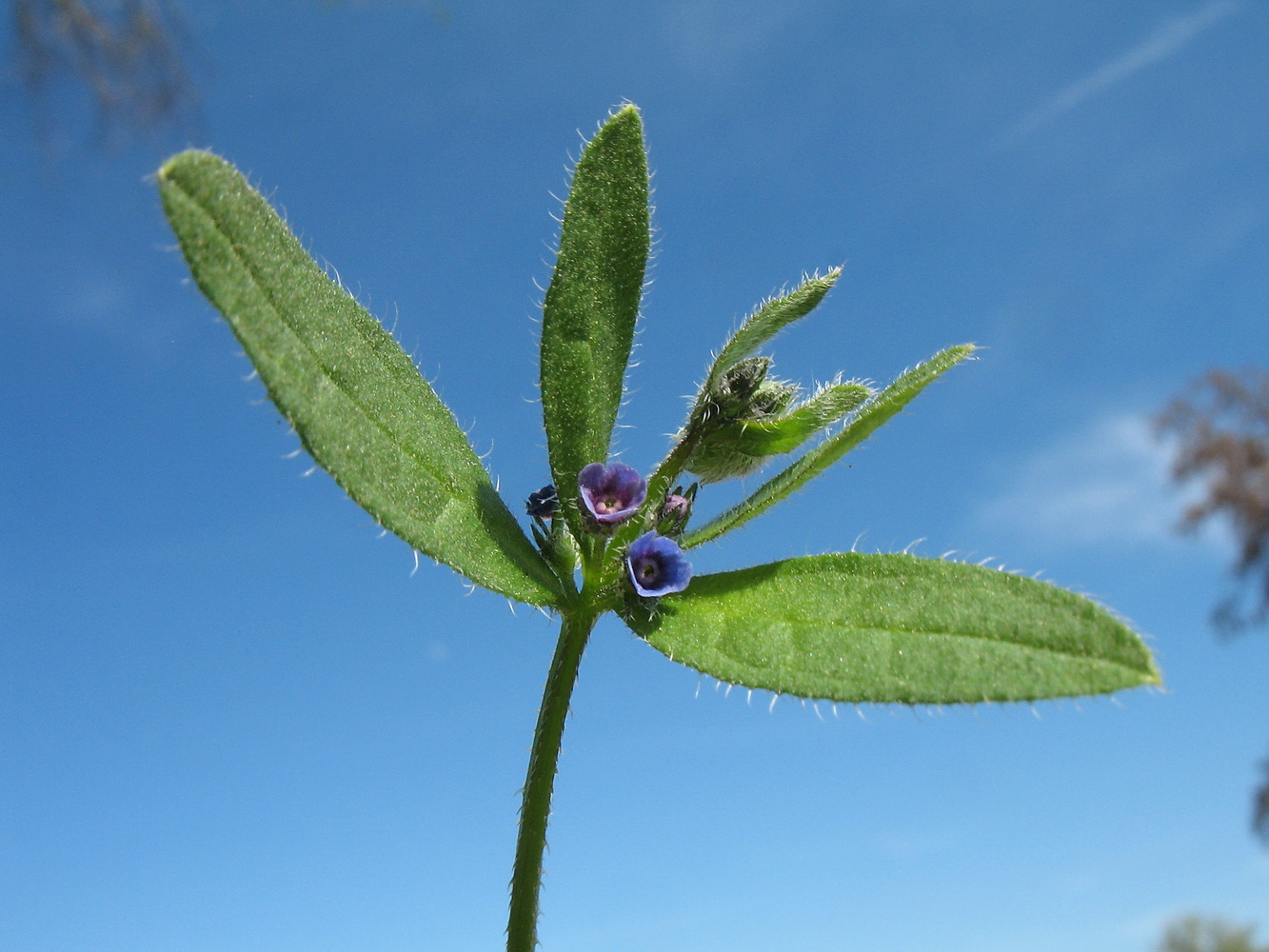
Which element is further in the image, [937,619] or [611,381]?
[611,381]

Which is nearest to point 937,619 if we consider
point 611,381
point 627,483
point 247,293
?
point 627,483

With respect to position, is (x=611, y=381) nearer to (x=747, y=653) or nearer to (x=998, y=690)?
(x=747, y=653)

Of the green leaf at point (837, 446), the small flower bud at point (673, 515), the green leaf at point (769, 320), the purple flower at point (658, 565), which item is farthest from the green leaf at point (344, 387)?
the green leaf at point (769, 320)

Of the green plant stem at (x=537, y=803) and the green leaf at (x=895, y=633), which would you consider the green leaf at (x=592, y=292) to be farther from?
the green plant stem at (x=537, y=803)

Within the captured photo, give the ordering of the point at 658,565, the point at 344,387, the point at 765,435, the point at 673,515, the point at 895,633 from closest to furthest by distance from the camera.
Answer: the point at 344,387
the point at 895,633
the point at 658,565
the point at 673,515
the point at 765,435

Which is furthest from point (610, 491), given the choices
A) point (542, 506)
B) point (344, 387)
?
point (344, 387)

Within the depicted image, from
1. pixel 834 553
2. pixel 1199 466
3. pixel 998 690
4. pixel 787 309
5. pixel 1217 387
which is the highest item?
pixel 1217 387

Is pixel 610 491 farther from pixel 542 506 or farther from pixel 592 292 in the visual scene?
pixel 592 292
